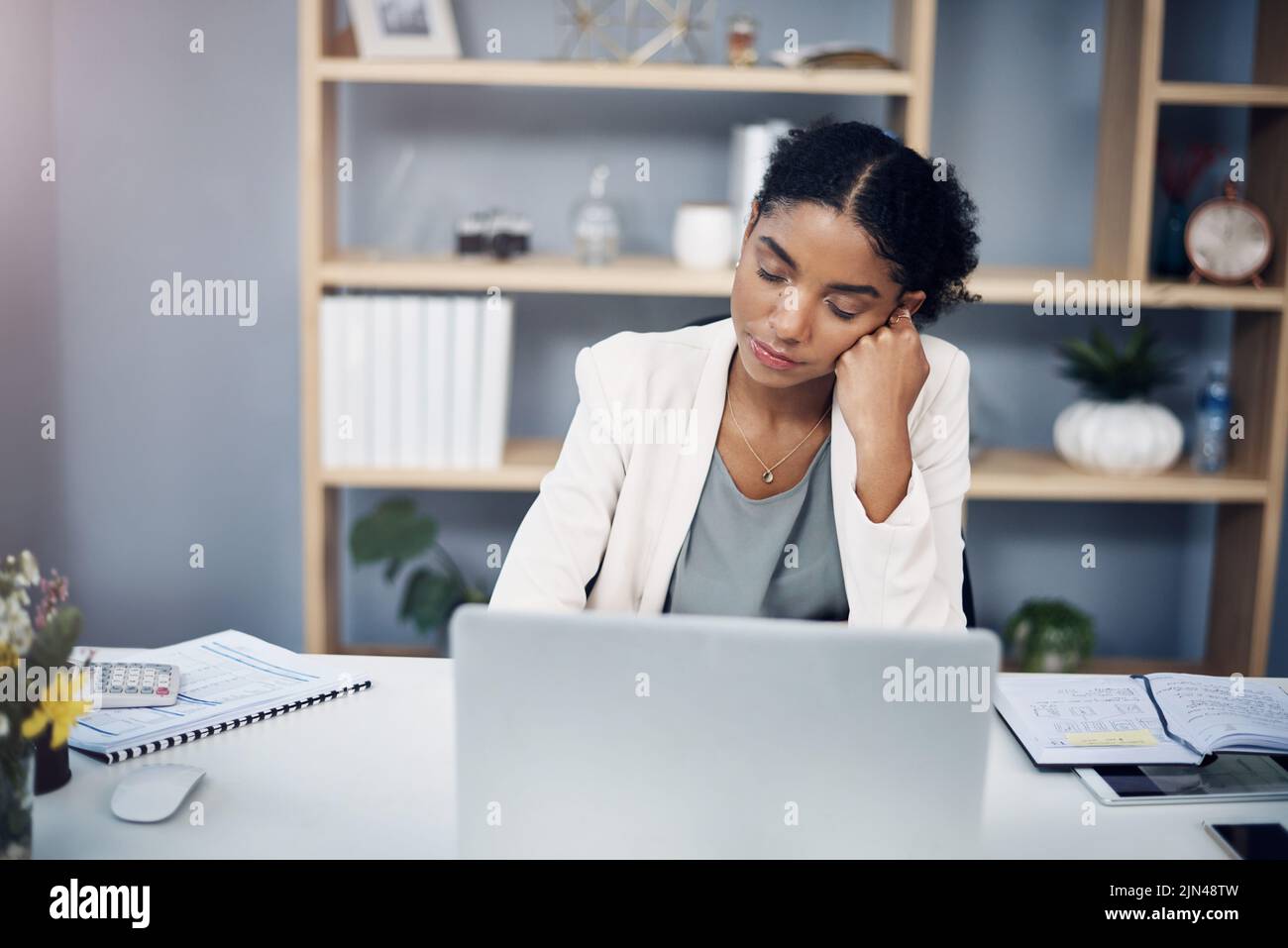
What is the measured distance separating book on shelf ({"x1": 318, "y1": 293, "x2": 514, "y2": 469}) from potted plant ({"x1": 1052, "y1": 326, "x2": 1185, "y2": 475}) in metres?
1.17

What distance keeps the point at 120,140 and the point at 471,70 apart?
0.87m

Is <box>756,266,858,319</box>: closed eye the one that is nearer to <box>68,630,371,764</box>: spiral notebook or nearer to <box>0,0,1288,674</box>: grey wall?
<box>68,630,371,764</box>: spiral notebook

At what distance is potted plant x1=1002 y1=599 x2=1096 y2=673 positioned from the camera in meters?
2.59

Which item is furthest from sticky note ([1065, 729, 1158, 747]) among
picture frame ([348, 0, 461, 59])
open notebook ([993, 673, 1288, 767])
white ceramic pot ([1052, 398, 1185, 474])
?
picture frame ([348, 0, 461, 59])

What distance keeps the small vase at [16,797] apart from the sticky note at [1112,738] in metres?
0.92

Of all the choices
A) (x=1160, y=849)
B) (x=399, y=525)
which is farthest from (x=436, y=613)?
(x=1160, y=849)

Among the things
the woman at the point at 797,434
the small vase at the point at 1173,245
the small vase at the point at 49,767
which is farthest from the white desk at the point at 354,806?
the small vase at the point at 1173,245

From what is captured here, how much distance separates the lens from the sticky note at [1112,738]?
119 cm

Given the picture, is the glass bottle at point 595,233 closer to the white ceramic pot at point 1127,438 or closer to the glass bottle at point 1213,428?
the white ceramic pot at point 1127,438

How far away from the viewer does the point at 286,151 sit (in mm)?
2635

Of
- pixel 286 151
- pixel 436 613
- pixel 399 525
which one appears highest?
pixel 286 151
